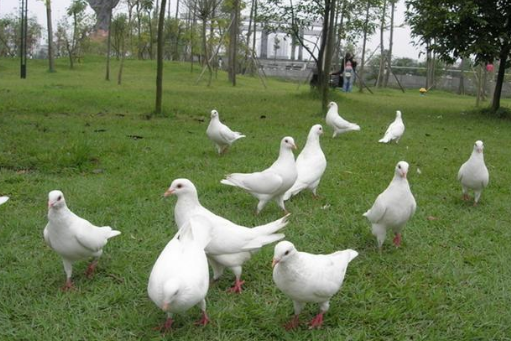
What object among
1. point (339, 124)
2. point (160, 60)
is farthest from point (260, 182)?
point (160, 60)

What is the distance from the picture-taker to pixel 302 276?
3.26 meters

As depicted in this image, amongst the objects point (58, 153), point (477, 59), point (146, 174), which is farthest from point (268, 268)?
point (477, 59)

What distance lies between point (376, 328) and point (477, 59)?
518 inches

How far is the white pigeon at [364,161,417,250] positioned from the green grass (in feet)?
0.85

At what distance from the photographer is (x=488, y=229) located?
5.36 metres

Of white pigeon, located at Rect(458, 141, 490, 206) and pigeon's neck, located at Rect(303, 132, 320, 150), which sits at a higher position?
pigeon's neck, located at Rect(303, 132, 320, 150)

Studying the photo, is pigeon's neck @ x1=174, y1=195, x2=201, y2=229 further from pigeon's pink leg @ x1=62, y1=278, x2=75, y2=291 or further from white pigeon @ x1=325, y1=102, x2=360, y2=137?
white pigeon @ x1=325, y1=102, x2=360, y2=137

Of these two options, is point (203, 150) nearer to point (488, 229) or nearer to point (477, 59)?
point (488, 229)

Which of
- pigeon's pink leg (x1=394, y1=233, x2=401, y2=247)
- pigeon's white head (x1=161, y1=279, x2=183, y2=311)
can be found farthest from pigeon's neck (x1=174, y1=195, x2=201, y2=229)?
pigeon's pink leg (x1=394, y1=233, x2=401, y2=247)

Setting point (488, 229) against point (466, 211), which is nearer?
point (488, 229)

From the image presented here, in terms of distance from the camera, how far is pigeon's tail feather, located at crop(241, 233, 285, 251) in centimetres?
384

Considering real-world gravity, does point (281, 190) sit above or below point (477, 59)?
below

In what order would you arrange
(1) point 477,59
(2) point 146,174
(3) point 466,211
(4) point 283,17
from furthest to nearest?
1. (4) point 283,17
2. (1) point 477,59
3. (2) point 146,174
4. (3) point 466,211

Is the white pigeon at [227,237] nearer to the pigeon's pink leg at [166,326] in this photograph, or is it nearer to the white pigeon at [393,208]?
the pigeon's pink leg at [166,326]
